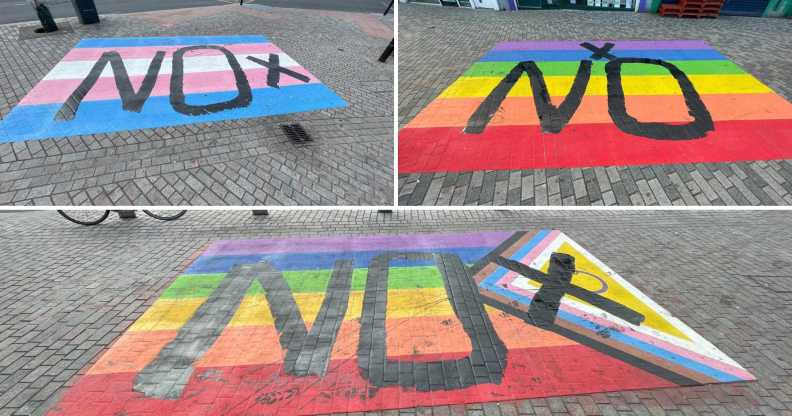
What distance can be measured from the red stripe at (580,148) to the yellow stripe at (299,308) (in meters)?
2.08

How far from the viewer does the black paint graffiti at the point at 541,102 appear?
7625 millimetres

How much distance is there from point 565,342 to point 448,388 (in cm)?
179

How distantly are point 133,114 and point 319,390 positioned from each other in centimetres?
620

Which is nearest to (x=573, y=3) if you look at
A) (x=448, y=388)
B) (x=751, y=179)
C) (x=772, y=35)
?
(x=772, y=35)

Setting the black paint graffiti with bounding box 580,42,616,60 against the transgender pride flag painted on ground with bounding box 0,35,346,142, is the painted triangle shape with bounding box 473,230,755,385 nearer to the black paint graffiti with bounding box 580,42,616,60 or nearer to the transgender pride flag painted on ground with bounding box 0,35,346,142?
the transgender pride flag painted on ground with bounding box 0,35,346,142

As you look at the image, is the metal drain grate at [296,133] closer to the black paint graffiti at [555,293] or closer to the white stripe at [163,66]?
the white stripe at [163,66]

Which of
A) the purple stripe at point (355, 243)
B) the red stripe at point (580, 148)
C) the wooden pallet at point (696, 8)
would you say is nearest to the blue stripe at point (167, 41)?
the purple stripe at point (355, 243)

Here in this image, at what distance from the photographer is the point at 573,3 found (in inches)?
664

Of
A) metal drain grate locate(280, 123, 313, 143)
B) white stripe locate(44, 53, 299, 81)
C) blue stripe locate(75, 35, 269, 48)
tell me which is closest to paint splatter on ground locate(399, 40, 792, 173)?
metal drain grate locate(280, 123, 313, 143)

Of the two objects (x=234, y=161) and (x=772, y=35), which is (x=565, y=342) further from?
(x=772, y=35)

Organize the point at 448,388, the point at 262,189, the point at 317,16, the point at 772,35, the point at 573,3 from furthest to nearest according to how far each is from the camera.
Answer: the point at 573,3, the point at 317,16, the point at 772,35, the point at 262,189, the point at 448,388

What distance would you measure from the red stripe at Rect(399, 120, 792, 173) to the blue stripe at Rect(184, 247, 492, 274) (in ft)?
6.12

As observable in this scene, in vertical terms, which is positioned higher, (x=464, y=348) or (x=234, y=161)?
(x=234, y=161)

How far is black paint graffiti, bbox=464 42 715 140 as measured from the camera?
7.16 m
